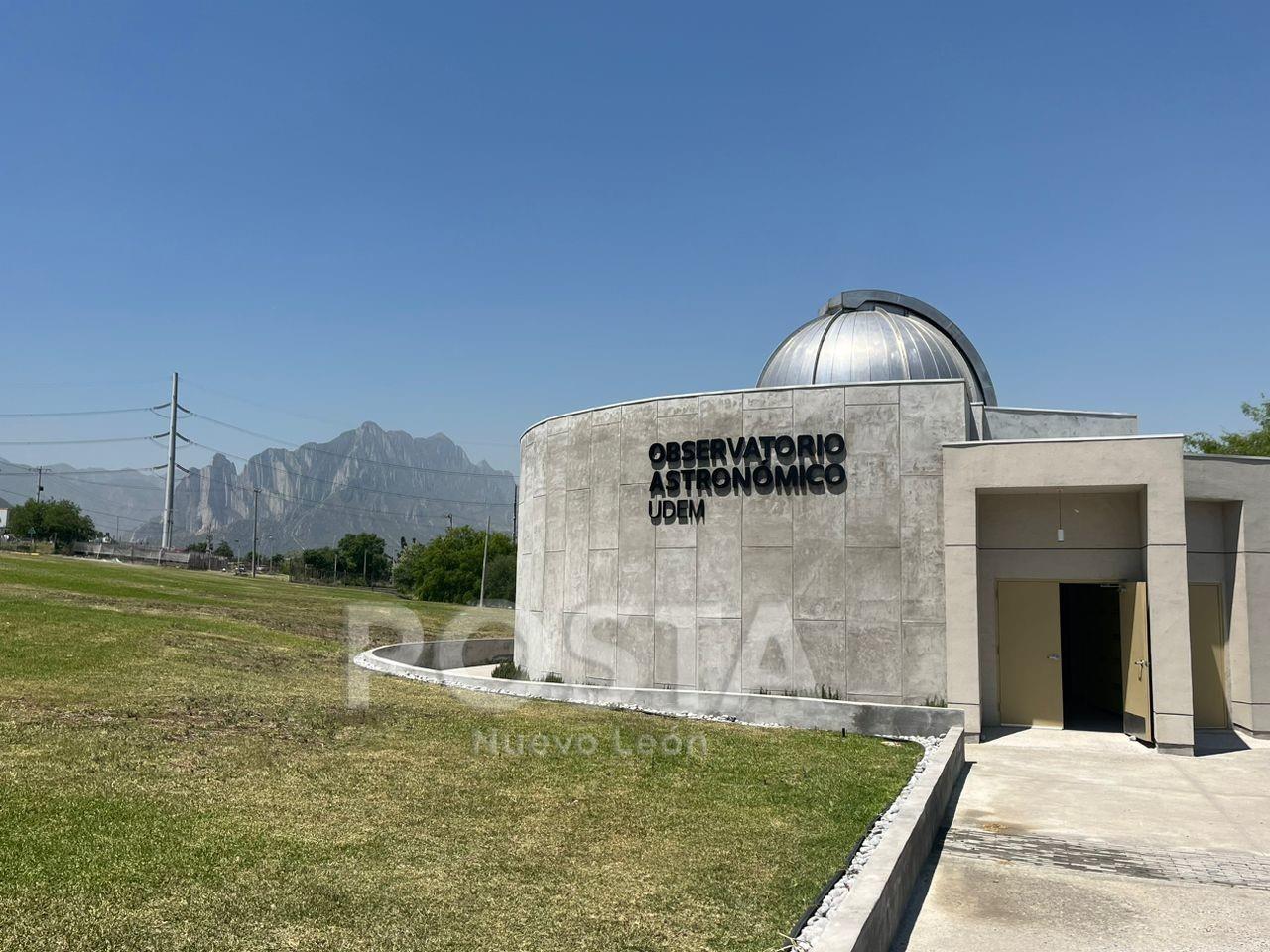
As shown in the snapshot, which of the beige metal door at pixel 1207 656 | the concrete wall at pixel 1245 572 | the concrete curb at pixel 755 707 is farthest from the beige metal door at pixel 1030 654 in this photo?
the concrete wall at pixel 1245 572

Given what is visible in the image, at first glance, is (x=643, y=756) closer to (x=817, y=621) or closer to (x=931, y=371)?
(x=817, y=621)

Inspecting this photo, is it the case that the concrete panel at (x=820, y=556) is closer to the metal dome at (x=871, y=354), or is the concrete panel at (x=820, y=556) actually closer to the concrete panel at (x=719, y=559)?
the concrete panel at (x=719, y=559)

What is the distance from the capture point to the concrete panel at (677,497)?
65.2 ft

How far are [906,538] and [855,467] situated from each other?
1711 millimetres

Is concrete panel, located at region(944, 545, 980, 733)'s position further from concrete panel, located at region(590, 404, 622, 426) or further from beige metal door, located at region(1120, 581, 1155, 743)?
concrete panel, located at region(590, 404, 622, 426)

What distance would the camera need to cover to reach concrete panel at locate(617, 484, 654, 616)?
798 inches

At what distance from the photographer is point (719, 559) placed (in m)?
19.4

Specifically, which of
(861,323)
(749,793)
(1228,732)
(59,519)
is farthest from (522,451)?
(59,519)

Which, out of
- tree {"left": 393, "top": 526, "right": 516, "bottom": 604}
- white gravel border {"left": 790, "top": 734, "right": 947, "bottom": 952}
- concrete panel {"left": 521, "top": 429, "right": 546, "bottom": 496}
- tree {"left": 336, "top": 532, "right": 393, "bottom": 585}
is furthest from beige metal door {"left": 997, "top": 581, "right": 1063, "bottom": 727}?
tree {"left": 336, "top": 532, "right": 393, "bottom": 585}

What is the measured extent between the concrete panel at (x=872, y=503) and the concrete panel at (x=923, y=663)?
65.9 inches

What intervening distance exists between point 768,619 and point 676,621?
2061mm

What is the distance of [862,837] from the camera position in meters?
9.63

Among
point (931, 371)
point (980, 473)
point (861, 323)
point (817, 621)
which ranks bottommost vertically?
point (817, 621)

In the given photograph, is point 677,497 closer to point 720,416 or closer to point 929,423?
point 720,416
